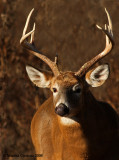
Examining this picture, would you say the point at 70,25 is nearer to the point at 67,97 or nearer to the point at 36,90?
the point at 36,90

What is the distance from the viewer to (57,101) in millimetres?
5602

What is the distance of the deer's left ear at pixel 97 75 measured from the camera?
6.07 metres

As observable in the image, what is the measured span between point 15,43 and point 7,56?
1.11 feet

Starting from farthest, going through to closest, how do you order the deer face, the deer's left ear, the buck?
the deer's left ear, the buck, the deer face

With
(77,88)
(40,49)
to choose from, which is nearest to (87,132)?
(77,88)

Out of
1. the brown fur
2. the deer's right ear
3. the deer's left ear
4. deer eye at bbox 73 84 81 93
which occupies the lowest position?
the brown fur

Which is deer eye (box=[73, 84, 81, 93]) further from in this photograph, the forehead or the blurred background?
the blurred background

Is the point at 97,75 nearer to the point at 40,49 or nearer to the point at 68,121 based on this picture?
the point at 68,121

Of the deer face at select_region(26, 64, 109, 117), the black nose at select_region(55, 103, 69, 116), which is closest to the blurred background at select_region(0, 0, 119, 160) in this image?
the deer face at select_region(26, 64, 109, 117)

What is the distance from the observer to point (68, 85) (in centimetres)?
573

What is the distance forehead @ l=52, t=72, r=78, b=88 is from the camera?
18.9ft

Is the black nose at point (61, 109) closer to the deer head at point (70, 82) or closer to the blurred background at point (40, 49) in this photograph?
the deer head at point (70, 82)

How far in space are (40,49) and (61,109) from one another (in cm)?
604

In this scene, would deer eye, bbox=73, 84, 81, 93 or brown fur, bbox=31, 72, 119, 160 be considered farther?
brown fur, bbox=31, 72, 119, 160
